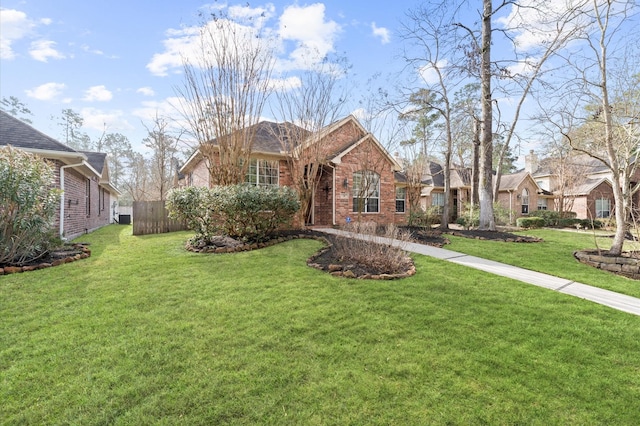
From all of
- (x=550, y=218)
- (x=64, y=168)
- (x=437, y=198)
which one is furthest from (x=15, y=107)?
(x=550, y=218)

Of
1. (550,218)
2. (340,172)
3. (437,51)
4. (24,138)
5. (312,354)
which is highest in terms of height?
(437,51)

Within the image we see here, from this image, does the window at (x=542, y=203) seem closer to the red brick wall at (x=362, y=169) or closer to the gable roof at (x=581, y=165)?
the gable roof at (x=581, y=165)

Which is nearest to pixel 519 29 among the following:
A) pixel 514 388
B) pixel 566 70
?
pixel 566 70

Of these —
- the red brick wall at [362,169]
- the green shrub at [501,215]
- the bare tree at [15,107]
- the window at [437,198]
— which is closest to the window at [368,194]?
the red brick wall at [362,169]

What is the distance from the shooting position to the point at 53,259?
6352 mm

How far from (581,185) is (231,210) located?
2915 centimetres

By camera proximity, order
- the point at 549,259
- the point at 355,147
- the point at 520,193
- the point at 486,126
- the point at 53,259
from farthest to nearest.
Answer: the point at 520,193 → the point at 355,147 → the point at 486,126 → the point at 549,259 → the point at 53,259

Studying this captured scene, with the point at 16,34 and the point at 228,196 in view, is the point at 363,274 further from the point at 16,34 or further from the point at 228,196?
the point at 16,34

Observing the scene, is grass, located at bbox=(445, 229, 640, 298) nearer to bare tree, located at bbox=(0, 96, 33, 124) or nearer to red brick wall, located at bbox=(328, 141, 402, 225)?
red brick wall, located at bbox=(328, 141, 402, 225)

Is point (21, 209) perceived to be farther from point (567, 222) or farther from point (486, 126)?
point (567, 222)

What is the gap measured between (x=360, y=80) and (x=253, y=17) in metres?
4.22

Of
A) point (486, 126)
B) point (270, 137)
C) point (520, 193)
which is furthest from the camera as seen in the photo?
point (520, 193)

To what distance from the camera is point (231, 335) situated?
3143mm

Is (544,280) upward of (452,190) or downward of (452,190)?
downward
